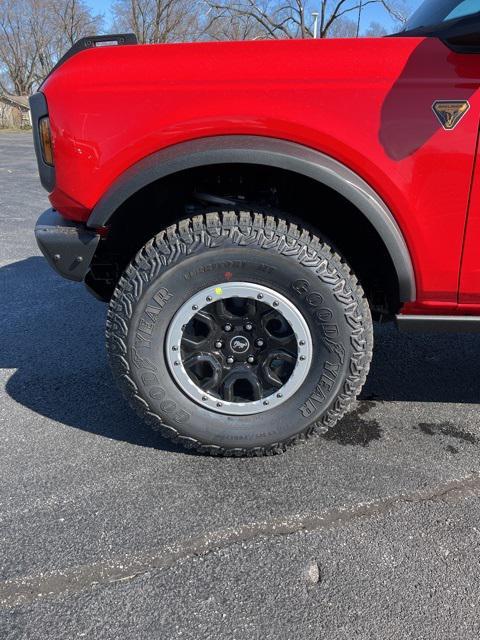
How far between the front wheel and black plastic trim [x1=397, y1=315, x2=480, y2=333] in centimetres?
17

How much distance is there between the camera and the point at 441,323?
2.25m

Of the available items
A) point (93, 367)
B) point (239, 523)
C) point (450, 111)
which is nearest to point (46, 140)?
point (93, 367)

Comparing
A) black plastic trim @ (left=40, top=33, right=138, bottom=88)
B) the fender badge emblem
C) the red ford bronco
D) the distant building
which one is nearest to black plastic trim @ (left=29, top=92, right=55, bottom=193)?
the red ford bronco

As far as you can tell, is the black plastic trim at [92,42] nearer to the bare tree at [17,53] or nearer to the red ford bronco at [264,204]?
the red ford bronco at [264,204]

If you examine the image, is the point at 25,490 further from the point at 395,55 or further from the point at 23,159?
the point at 23,159

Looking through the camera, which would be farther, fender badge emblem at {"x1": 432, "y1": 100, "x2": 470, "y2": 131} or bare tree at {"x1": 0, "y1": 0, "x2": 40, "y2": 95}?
bare tree at {"x1": 0, "y1": 0, "x2": 40, "y2": 95}

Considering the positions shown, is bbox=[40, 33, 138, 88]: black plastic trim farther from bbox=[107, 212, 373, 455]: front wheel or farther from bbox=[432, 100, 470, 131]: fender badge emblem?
bbox=[432, 100, 470, 131]: fender badge emblem

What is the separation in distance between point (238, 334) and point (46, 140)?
45.2 inches

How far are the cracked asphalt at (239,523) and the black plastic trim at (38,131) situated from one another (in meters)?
1.21

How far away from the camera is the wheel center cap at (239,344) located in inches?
89.9

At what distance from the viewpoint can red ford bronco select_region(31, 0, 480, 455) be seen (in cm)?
197

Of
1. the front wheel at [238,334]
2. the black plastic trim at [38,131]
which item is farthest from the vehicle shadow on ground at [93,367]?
the black plastic trim at [38,131]

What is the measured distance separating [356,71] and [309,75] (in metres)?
0.18

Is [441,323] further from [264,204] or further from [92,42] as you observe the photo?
[92,42]
